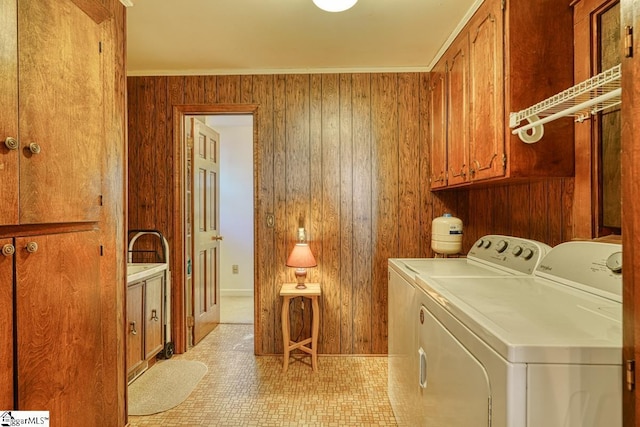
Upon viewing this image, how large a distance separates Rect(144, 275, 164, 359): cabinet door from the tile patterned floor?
12.8 inches

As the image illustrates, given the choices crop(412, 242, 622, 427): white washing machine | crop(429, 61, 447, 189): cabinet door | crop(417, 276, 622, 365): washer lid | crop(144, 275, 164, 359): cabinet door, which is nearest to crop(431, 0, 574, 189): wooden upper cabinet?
crop(412, 242, 622, 427): white washing machine

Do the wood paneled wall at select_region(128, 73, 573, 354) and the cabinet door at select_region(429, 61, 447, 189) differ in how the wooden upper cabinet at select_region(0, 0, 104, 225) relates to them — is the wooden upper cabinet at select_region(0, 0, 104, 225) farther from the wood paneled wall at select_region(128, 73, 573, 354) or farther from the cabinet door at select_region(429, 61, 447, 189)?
the cabinet door at select_region(429, 61, 447, 189)

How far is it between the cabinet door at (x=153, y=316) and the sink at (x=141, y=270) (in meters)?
0.06

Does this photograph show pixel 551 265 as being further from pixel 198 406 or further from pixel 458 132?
pixel 198 406

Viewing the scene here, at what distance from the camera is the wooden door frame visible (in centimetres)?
274

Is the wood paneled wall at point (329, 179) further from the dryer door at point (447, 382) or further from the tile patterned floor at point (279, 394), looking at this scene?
Result: the dryer door at point (447, 382)

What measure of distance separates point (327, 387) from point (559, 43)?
2.35 metres

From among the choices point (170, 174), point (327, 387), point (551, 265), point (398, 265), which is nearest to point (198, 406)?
point (327, 387)

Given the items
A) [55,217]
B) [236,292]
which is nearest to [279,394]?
[55,217]

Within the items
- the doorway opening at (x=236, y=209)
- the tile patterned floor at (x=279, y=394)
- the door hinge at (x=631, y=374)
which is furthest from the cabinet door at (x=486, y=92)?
the doorway opening at (x=236, y=209)

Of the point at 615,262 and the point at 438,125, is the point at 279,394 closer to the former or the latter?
the point at 615,262

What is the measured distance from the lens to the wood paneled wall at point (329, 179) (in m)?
2.73

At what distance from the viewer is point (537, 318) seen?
93 cm

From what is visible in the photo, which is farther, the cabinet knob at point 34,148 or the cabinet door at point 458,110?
the cabinet door at point 458,110
